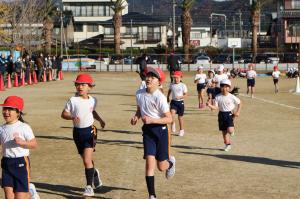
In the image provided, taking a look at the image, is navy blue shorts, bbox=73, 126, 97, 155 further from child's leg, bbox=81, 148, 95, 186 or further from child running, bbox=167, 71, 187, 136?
child running, bbox=167, 71, 187, 136

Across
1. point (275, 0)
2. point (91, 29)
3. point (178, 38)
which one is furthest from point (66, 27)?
point (275, 0)

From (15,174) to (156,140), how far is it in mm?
2031

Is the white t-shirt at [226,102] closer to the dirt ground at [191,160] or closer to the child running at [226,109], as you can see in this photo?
the child running at [226,109]

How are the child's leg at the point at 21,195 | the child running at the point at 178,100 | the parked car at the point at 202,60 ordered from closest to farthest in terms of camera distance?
the child's leg at the point at 21,195 < the child running at the point at 178,100 < the parked car at the point at 202,60

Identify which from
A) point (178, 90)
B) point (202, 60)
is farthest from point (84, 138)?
point (202, 60)

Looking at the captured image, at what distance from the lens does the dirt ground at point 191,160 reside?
8523mm

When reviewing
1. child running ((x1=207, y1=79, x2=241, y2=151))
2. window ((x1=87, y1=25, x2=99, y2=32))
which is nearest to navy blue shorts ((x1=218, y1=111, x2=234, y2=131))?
child running ((x1=207, y1=79, x2=241, y2=151))

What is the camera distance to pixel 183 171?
9898mm

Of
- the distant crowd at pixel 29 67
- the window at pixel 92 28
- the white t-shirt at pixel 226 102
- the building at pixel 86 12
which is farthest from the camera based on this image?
the building at pixel 86 12

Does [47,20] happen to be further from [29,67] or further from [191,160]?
[191,160]

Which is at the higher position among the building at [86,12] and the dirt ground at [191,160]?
the building at [86,12]

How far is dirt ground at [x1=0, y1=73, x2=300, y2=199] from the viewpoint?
8523 millimetres

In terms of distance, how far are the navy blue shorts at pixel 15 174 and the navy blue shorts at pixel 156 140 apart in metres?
1.76

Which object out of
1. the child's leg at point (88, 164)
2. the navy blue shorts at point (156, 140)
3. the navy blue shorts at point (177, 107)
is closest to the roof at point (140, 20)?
the navy blue shorts at point (177, 107)
